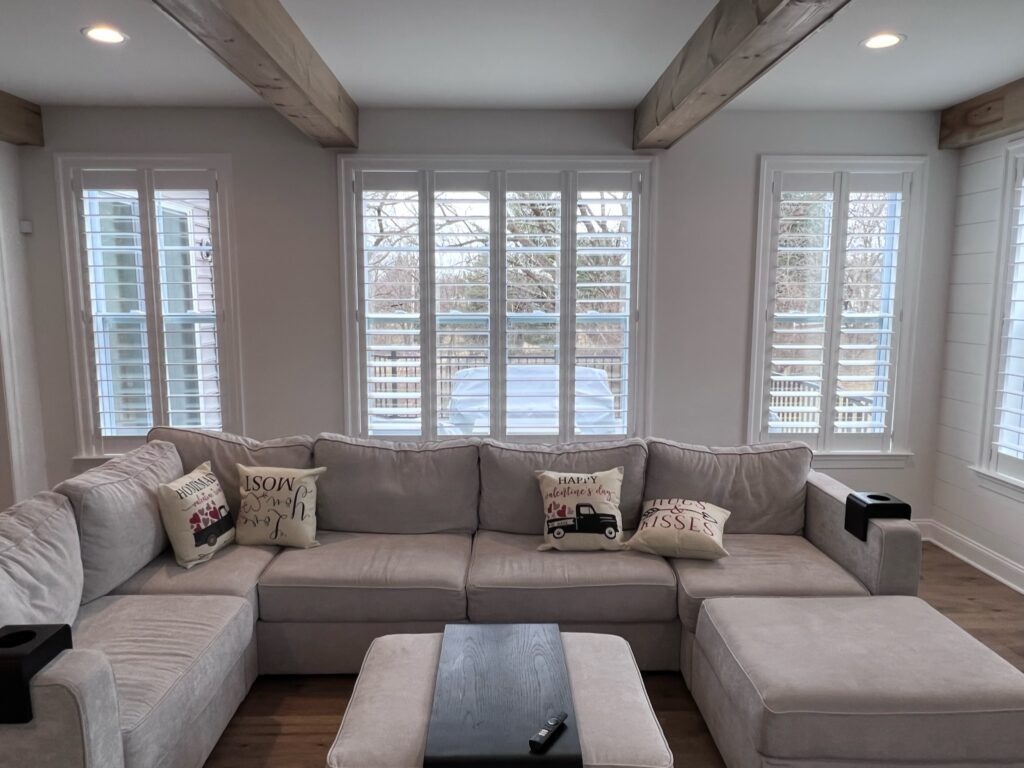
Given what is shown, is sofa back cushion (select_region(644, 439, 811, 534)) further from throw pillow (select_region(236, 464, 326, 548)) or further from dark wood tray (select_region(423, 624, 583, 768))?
throw pillow (select_region(236, 464, 326, 548))

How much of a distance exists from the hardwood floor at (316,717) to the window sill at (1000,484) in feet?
2.20

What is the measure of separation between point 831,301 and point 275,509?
3.25 meters

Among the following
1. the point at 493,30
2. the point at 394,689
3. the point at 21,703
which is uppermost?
the point at 493,30

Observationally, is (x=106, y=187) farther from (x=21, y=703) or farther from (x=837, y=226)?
(x=837, y=226)

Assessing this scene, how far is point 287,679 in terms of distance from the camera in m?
2.47

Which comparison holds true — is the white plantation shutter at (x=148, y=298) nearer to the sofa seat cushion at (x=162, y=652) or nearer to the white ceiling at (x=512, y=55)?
the white ceiling at (x=512, y=55)

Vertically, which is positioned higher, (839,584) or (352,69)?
(352,69)

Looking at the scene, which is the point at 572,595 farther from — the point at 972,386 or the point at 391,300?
the point at 972,386

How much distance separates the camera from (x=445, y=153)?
3.75 m

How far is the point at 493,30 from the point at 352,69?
83cm

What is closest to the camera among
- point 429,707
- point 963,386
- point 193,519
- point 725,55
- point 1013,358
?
point 429,707

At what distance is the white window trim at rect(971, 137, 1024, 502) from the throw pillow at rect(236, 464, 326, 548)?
3.52 m

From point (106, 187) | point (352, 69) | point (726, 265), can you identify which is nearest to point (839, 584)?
point (726, 265)

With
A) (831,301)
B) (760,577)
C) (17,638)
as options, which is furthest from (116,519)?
(831,301)
